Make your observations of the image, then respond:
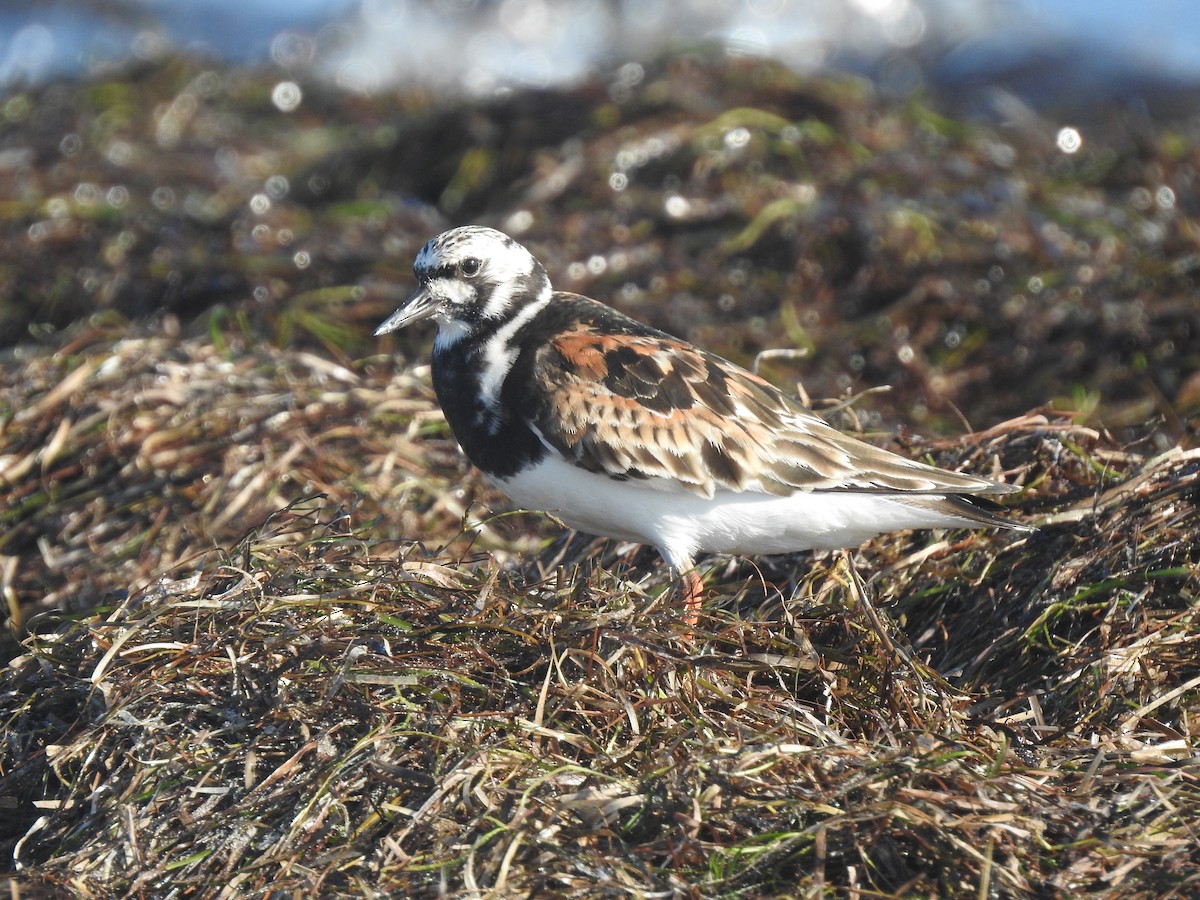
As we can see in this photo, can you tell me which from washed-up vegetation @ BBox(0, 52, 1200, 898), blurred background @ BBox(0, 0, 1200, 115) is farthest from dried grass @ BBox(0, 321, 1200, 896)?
blurred background @ BBox(0, 0, 1200, 115)

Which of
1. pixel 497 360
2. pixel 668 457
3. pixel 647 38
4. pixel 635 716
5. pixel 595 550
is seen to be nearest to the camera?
pixel 635 716

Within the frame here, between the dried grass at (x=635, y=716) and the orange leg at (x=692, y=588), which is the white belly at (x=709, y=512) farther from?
the dried grass at (x=635, y=716)

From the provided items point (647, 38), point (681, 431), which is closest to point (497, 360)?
point (681, 431)

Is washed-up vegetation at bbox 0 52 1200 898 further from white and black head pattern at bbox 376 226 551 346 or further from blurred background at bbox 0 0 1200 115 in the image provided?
blurred background at bbox 0 0 1200 115

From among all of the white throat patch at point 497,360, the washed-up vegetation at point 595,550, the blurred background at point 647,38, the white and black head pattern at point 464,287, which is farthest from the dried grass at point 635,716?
the blurred background at point 647,38

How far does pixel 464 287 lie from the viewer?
2869mm

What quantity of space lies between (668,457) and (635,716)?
2.16 ft

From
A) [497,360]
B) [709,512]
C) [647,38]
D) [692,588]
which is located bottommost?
[647,38]

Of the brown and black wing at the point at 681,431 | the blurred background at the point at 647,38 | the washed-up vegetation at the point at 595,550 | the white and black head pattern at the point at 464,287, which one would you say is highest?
the white and black head pattern at the point at 464,287

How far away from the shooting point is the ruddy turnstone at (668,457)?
2656mm

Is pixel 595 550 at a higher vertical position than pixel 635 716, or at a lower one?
lower

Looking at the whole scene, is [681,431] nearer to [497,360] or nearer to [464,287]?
Result: [497,360]

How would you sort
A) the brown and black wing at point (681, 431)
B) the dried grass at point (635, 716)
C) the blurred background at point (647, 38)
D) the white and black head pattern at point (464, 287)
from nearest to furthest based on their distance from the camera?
1. the dried grass at point (635, 716)
2. the brown and black wing at point (681, 431)
3. the white and black head pattern at point (464, 287)
4. the blurred background at point (647, 38)

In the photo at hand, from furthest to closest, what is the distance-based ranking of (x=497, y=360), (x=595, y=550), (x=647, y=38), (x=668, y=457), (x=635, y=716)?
1. (x=647, y=38)
2. (x=595, y=550)
3. (x=497, y=360)
4. (x=668, y=457)
5. (x=635, y=716)
